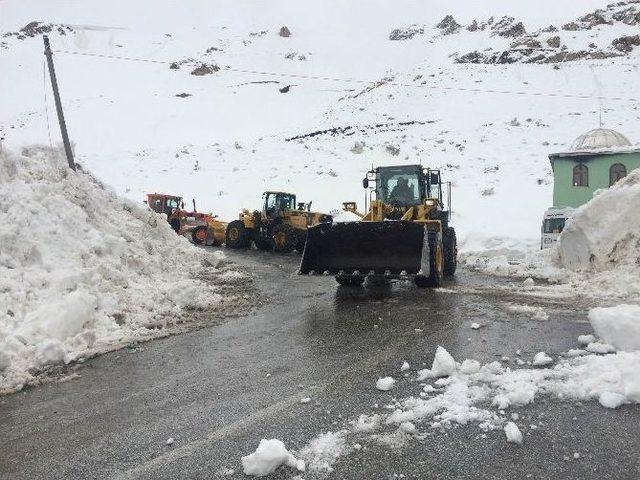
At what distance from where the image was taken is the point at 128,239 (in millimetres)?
9430

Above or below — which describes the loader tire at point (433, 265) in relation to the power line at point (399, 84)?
below

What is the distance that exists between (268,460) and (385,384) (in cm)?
159

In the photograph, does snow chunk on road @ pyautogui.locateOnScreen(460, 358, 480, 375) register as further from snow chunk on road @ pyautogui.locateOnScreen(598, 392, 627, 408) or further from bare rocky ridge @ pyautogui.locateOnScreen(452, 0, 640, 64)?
bare rocky ridge @ pyautogui.locateOnScreen(452, 0, 640, 64)

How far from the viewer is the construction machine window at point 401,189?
11453mm

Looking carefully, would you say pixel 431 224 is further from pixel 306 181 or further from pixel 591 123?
pixel 591 123

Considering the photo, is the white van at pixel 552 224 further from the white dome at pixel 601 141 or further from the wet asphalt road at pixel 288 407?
the white dome at pixel 601 141

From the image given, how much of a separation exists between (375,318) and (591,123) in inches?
1364

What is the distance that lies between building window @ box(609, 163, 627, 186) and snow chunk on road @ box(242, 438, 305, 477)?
888 inches

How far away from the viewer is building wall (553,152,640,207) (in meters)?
21.7

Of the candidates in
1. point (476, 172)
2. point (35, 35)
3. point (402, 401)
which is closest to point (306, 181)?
point (476, 172)

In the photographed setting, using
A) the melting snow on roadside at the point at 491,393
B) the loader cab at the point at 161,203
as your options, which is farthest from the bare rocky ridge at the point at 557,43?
the melting snow on roadside at the point at 491,393

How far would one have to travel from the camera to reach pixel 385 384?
451cm

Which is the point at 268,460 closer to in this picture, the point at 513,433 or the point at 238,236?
the point at 513,433

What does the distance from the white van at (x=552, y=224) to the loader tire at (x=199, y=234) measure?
12.7 metres
